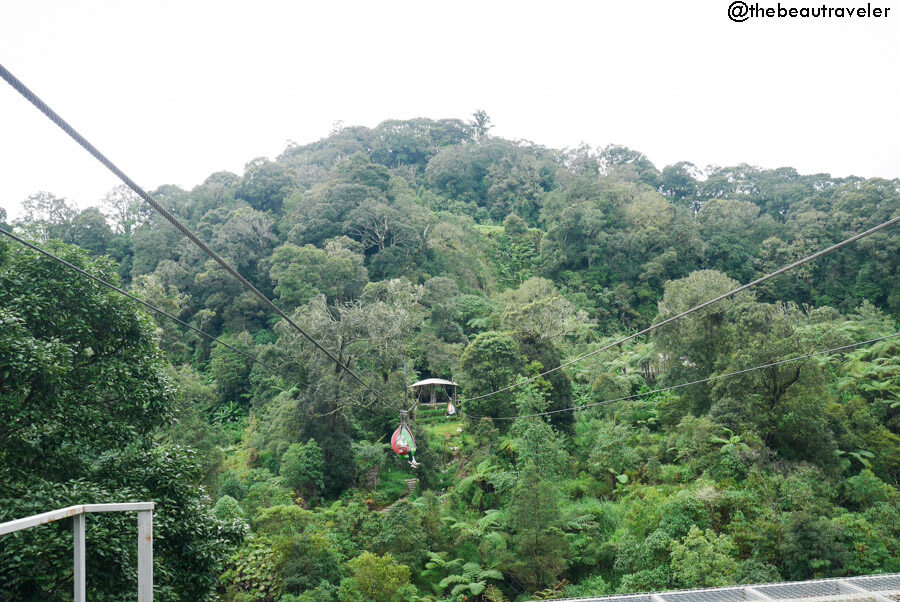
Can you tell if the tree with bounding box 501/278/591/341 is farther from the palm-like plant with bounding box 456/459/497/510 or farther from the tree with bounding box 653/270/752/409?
the palm-like plant with bounding box 456/459/497/510

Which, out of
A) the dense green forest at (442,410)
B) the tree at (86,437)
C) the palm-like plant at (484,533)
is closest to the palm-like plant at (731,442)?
the dense green forest at (442,410)

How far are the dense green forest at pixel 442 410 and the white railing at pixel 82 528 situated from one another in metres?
2.36

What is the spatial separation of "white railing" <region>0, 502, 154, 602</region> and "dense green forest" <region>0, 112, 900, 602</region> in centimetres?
236

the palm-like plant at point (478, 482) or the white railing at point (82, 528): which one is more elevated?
the white railing at point (82, 528)

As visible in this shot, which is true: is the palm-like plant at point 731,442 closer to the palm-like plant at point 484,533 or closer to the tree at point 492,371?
the palm-like plant at point 484,533

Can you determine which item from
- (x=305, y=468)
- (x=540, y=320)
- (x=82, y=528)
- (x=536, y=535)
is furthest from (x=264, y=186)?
(x=82, y=528)

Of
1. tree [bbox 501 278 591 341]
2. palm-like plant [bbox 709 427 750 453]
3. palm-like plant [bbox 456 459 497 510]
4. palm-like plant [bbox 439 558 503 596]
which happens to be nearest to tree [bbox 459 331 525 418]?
tree [bbox 501 278 591 341]

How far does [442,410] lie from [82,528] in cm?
1880

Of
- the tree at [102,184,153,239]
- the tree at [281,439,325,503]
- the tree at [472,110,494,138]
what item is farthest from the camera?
the tree at [472,110,494,138]

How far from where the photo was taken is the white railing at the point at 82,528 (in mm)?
1388

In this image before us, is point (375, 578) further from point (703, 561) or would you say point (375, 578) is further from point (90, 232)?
point (90, 232)

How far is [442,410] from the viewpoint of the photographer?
66.0ft

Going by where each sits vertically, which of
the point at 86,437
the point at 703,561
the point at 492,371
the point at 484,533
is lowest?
the point at 484,533

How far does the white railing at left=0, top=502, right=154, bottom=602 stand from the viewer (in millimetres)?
1388
